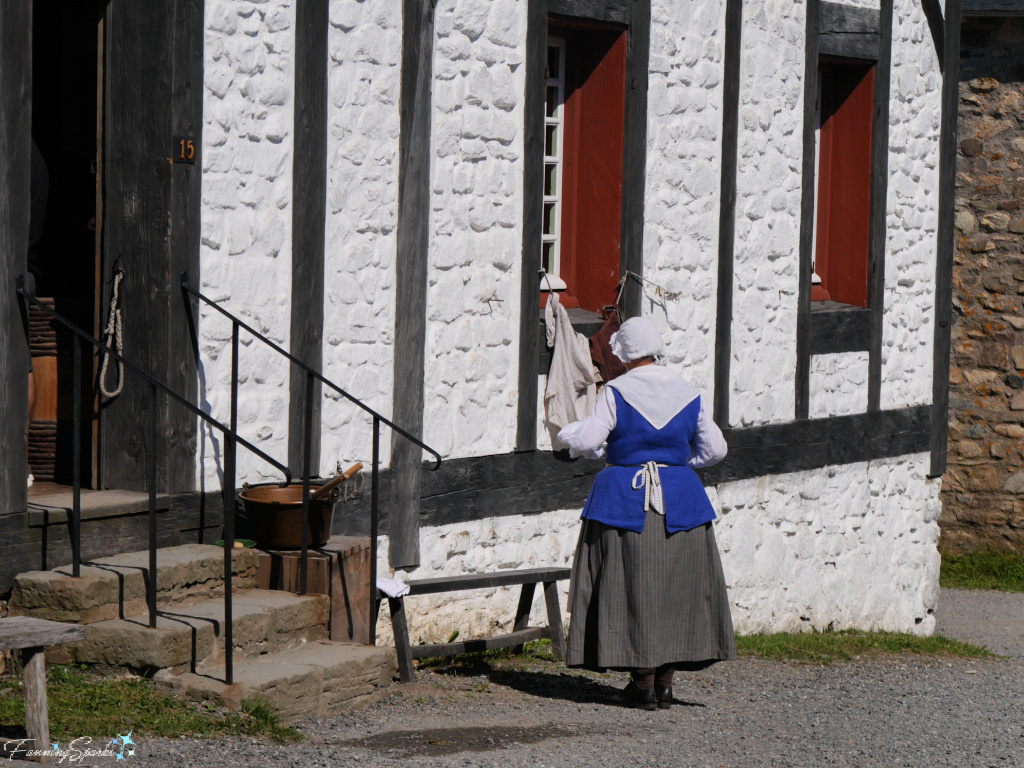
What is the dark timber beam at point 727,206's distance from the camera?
8805 mm

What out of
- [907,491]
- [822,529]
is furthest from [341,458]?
[907,491]

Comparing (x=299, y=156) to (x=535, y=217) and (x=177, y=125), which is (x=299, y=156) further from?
(x=535, y=217)

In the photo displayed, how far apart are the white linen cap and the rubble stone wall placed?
23.1ft

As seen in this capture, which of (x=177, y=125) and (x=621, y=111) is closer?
(x=177, y=125)

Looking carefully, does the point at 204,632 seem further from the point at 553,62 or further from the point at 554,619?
the point at 553,62

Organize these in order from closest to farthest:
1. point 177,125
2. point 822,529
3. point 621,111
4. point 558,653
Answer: point 177,125
point 558,653
point 621,111
point 822,529

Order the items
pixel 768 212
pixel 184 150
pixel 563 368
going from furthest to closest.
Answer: pixel 768 212, pixel 563 368, pixel 184 150

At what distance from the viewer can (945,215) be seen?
10836 mm

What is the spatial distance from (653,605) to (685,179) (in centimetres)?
318

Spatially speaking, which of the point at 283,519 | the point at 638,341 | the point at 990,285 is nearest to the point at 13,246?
the point at 283,519

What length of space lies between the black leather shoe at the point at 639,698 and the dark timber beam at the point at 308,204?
167 cm

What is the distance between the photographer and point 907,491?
10812 millimetres

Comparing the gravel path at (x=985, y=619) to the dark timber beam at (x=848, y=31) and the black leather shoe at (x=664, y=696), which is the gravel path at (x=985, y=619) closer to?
the dark timber beam at (x=848, y=31)

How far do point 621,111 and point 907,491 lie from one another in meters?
4.13
